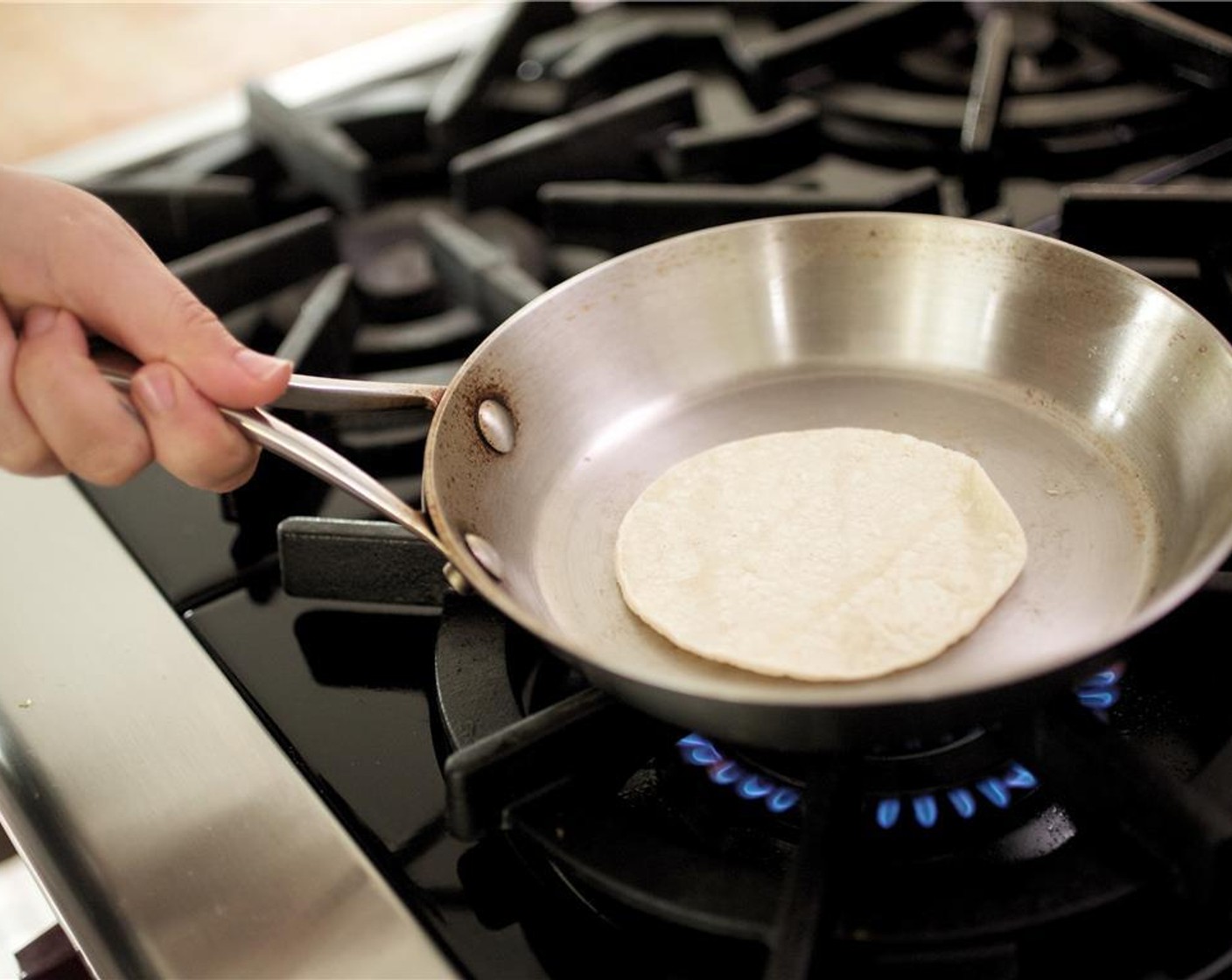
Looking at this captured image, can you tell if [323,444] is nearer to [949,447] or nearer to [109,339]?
[109,339]

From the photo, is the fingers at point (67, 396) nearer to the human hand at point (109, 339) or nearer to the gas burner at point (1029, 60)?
the human hand at point (109, 339)

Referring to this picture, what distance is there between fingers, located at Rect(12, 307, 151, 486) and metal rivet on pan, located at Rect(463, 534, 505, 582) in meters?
0.18

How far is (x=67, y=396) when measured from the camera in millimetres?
633

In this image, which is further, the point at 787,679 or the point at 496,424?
the point at 496,424

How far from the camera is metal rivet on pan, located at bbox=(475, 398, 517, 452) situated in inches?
28.4

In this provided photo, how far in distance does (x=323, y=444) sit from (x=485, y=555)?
100 millimetres

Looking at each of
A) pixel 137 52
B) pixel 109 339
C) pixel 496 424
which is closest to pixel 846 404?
pixel 496 424

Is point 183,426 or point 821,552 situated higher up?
point 183,426

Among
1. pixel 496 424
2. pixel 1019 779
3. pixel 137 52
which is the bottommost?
pixel 1019 779

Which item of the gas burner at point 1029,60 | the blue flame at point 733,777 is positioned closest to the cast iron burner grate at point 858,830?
the blue flame at point 733,777

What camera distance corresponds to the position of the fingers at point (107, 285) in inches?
24.6

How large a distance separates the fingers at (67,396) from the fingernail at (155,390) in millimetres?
19

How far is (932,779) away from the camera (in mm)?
552

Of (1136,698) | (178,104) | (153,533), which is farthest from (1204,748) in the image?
(178,104)
